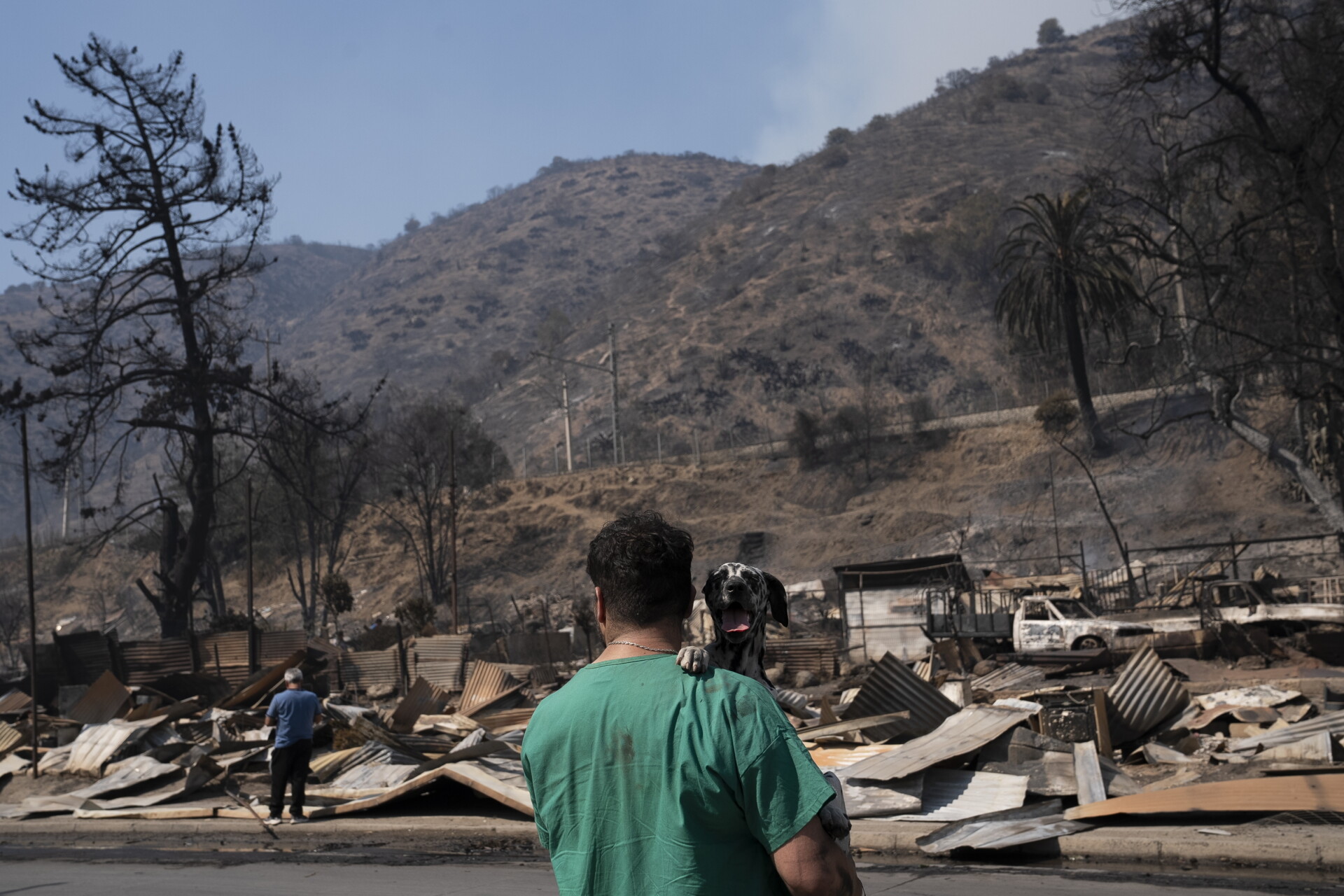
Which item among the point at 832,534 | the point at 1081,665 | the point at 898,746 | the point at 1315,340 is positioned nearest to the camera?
the point at 898,746

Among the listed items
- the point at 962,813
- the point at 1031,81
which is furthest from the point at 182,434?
the point at 1031,81

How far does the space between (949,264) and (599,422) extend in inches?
1211

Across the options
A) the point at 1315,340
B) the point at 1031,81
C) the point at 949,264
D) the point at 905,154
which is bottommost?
the point at 1315,340

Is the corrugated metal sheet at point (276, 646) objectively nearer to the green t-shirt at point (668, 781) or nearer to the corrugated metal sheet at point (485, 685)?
the corrugated metal sheet at point (485, 685)

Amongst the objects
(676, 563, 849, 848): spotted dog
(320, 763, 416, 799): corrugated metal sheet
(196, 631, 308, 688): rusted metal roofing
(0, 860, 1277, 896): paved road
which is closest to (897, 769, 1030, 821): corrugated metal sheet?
(0, 860, 1277, 896): paved road

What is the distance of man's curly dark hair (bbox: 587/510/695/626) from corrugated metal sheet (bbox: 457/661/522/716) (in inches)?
687

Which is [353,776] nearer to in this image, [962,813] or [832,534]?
[962,813]

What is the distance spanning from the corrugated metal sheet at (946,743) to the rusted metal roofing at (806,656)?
11.0 meters

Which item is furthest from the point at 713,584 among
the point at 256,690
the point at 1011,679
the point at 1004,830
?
the point at 256,690

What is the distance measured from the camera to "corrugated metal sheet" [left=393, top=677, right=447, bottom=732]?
639 inches

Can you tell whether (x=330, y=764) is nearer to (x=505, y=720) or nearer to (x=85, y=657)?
(x=505, y=720)

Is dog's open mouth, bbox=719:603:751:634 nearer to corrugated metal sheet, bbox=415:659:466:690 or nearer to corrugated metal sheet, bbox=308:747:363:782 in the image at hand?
corrugated metal sheet, bbox=308:747:363:782

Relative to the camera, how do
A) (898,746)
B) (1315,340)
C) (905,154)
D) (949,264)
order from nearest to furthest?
(898,746), (1315,340), (949,264), (905,154)

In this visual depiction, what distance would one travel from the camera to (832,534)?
48781mm
